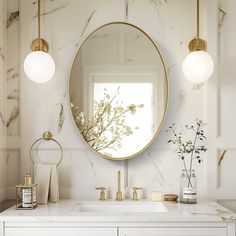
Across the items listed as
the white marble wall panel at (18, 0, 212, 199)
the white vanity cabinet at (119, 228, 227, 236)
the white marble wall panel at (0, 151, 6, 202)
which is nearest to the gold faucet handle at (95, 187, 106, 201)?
the white marble wall panel at (18, 0, 212, 199)

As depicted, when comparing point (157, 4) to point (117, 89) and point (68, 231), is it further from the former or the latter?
point (68, 231)

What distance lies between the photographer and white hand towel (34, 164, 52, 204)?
91.4 inches

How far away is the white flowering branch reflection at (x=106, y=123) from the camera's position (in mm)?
2432

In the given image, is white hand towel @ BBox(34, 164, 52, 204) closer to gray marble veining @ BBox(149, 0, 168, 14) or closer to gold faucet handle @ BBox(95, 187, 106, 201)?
gold faucet handle @ BBox(95, 187, 106, 201)

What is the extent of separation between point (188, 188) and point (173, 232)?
0.35 metres

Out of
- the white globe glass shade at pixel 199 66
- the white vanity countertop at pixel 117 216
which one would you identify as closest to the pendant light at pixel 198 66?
the white globe glass shade at pixel 199 66

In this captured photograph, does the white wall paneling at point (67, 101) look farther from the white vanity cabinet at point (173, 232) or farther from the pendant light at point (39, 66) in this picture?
the white vanity cabinet at point (173, 232)

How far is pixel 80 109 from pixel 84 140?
0.19 meters

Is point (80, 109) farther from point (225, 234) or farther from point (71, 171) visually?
point (225, 234)

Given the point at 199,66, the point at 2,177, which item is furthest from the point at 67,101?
the point at 199,66

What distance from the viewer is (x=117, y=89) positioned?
245cm

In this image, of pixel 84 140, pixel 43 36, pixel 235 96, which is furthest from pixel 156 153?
pixel 43 36

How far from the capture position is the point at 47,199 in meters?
2.36

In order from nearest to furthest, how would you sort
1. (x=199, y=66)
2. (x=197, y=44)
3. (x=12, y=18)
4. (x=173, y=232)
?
1. (x=173, y=232)
2. (x=199, y=66)
3. (x=197, y=44)
4. (x=12, y=18)
